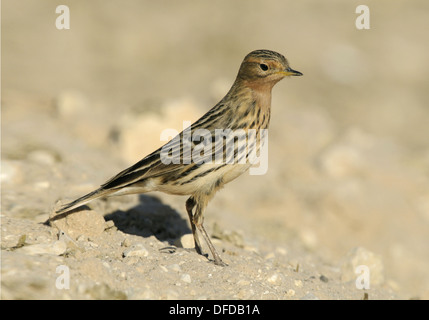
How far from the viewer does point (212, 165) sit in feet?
21.5

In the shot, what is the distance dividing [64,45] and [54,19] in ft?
5.34

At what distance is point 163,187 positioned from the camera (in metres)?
6.73

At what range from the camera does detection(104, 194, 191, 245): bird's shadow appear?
747cm

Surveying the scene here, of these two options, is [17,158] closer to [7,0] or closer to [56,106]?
[56,106]

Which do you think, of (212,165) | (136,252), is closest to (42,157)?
(212,165)

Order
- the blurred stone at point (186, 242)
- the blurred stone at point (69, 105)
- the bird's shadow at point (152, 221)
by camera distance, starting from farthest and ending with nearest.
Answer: the blurred stone at point (69, 105) < the bird's shadow at point (152, 221) < the blurred stone at point (186, 242)

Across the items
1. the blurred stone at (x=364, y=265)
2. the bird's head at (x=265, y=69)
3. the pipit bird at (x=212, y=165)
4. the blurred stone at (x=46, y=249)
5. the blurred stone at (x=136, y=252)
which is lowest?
the blurred stone at (x=364, y=265)

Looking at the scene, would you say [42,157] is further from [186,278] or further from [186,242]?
[186,278]

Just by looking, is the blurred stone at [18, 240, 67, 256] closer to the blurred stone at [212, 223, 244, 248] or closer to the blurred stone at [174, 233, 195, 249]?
the blurred stone at [174, 233, 195, 249]

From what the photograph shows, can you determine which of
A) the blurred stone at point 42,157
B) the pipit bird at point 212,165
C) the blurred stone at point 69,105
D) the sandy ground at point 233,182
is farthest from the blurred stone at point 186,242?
the blurred stone at point 69,105

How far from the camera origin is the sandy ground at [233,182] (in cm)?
596

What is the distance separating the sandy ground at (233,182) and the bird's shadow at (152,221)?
0.03 meters

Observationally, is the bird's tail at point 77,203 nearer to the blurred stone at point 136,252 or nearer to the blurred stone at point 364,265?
the blurred stone at point 136,252
